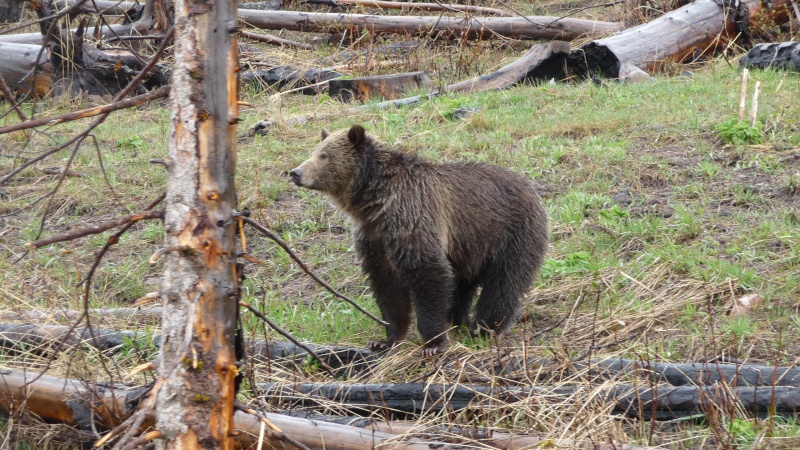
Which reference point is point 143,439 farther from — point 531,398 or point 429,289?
point 429,289

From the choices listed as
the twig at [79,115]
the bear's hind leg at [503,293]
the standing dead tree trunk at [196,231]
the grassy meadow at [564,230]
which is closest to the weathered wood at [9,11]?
the grassy meadow at [564,230]

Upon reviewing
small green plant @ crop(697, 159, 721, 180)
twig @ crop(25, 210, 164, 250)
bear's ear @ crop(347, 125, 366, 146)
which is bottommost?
small green plant @ crop(697, 159, 721, 180)

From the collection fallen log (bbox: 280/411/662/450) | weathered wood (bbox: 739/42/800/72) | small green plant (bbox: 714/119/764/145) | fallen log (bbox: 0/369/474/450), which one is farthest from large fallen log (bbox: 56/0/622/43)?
fallen log (bbox: 280/411/662/450)

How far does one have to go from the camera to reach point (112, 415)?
170 inches

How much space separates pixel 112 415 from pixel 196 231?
1679 mm

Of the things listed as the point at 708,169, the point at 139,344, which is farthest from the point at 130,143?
the point at 708,169

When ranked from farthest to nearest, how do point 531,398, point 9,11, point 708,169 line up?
1. point 9,11
2. point 708,169
3. point 531,398

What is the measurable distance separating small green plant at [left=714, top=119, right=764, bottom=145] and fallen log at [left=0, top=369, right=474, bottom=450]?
558cm

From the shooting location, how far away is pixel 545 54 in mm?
11445

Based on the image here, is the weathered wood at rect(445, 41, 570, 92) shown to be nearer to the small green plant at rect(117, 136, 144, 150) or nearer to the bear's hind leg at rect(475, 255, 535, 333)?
the small green plant at rect(117, 136, 144, 150)

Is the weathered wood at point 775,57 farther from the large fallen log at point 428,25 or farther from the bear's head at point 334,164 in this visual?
the bear's head at point 334,164

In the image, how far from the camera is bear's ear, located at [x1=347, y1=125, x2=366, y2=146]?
5725 millimetres

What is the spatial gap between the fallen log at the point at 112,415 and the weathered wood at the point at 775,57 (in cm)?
831

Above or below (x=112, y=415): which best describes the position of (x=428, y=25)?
above
